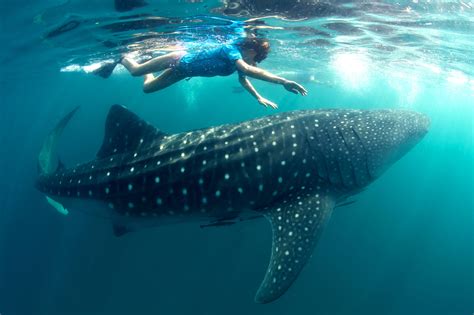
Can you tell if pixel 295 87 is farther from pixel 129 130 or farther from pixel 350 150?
pixel 129 130

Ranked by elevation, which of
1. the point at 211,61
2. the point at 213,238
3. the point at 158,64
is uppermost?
the point at 211,61

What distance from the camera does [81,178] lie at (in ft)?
19.5

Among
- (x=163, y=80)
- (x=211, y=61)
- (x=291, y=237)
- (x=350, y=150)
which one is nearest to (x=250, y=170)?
(x=291, y=237)

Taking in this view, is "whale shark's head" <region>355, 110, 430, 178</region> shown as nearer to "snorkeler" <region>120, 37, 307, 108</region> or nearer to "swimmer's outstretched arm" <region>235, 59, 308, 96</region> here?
"swimmer's outstretched arm" <region>235, 59, 308, 96</region>

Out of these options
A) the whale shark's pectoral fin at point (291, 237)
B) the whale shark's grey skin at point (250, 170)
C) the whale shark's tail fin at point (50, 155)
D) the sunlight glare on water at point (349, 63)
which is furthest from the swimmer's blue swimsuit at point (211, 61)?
the sunlight glare on water at point (349, 63)

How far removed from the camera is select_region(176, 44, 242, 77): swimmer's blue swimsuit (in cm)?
765

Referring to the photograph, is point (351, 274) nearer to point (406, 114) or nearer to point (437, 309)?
point (437, 309)

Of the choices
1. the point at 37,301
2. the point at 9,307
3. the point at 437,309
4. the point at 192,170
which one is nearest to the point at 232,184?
the point at 192,170

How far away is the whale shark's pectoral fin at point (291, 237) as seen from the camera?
4.14 meters

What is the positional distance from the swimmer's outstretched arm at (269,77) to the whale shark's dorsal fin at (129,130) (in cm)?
232

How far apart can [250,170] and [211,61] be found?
397 cm

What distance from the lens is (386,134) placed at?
569cm

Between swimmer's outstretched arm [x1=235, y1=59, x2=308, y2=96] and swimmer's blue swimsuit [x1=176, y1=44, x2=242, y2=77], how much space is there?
304 millimetres

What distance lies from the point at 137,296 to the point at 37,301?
5498 millimetres
